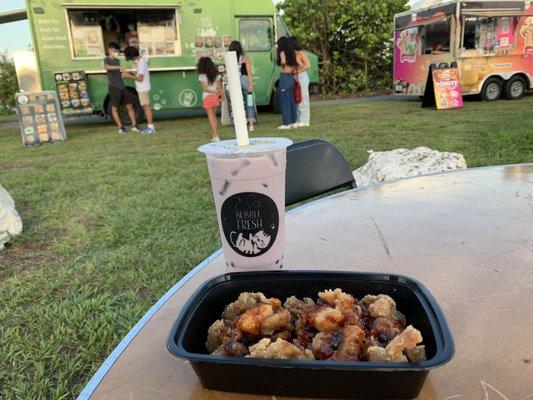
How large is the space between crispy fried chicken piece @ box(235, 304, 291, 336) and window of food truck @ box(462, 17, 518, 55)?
34.8ft

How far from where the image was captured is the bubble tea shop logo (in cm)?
76

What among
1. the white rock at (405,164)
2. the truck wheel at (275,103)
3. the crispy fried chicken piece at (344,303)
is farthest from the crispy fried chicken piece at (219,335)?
the truck wheel at (275,103)

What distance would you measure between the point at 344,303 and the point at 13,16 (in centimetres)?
1170

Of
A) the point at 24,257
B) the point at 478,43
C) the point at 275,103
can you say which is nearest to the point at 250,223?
the point at 24,257

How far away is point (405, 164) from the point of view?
3.55 meters

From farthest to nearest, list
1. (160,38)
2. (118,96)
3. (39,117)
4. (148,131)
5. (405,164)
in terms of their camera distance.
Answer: (160,38), (148,131), (118,96), (39,117), (405,164)

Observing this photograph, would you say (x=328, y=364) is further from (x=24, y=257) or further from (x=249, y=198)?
(x=24, y=257)

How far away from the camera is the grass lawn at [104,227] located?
77.9 inches

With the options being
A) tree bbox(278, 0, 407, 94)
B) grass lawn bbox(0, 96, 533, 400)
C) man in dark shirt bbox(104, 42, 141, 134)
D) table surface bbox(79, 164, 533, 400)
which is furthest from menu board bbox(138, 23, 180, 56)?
table surface bbox(79, 164, 533, 400)

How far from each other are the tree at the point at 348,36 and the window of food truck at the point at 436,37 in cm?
436

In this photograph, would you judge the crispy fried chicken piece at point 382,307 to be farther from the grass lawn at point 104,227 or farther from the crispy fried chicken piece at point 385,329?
the grass lawn at point 104,227

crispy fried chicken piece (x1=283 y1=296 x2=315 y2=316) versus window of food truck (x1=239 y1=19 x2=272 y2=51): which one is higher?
window of food truck (x1=239 y1=19 x2=272 y2=51)

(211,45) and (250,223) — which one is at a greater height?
(211,45)

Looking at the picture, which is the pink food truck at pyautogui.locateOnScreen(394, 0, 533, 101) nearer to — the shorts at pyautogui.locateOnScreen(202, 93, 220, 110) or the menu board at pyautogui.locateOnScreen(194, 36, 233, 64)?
the menu board at pyautogui.locateOnScreen(194, 36, 233, 64)
